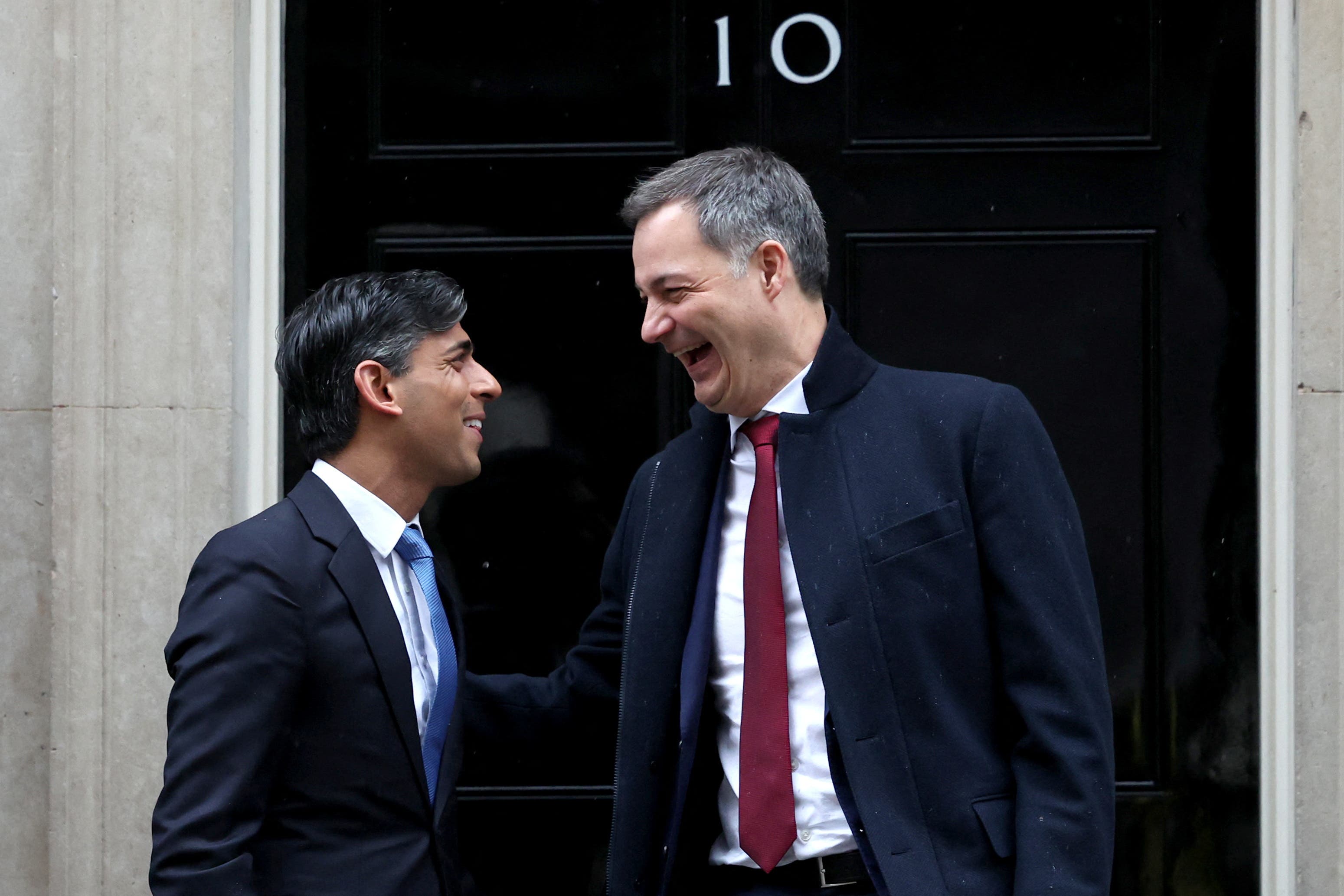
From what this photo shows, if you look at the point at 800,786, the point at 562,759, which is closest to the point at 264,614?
the point at 800,786

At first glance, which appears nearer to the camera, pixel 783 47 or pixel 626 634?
pixel 626 634

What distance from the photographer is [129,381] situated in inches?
136

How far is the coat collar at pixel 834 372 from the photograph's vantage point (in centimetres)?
265

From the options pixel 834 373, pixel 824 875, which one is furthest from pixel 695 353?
pixel 824 875

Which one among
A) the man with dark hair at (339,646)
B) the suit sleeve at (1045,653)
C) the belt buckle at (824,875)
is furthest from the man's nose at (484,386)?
the belt buckle at (824,875)

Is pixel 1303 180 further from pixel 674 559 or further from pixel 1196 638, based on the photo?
pixel 674 559

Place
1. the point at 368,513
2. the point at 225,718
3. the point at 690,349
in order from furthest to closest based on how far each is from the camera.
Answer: the point at 690,349, the point at 368,513, the point at 225,718

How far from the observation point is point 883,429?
259 cm

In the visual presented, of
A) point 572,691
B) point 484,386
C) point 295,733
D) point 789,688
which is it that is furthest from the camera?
point 572,691

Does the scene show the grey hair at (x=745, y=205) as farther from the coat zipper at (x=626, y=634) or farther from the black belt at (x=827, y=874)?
the black belt at (x=827, y=874)

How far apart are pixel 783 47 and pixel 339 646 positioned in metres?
2.09

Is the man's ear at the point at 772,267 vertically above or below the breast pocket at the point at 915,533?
above

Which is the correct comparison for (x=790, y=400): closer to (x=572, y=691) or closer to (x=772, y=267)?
(x=772, y=267)

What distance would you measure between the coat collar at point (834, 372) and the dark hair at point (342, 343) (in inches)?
29.1
